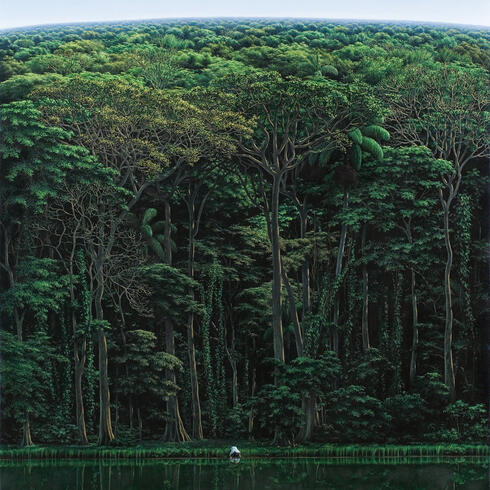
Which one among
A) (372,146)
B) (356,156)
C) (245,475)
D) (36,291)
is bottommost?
(245,475)

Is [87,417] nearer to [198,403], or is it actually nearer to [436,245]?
[198,403]

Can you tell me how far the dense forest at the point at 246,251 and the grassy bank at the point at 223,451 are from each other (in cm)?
18

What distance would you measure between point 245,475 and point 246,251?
352 centimetres

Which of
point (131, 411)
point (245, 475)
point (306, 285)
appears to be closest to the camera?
point (245, 475)

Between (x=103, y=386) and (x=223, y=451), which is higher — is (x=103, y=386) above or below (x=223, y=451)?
above

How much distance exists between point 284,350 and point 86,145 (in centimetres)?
452

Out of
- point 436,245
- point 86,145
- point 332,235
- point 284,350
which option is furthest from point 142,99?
point 436,245

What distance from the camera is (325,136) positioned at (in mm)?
12281

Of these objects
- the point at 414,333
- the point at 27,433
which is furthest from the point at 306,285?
the point at 27,433

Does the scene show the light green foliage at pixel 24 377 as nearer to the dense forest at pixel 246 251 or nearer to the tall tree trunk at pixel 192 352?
the dense forest at pixel 246 251

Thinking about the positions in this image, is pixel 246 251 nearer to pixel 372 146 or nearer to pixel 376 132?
pixel 372 146

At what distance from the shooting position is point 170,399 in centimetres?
1201

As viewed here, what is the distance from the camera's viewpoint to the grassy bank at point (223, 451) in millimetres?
11602

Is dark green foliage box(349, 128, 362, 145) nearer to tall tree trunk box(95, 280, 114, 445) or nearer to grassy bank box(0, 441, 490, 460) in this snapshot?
tall tree trunk box(95, 280, 114, 445)
